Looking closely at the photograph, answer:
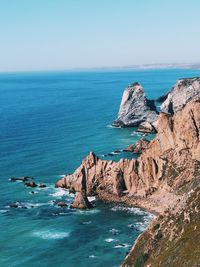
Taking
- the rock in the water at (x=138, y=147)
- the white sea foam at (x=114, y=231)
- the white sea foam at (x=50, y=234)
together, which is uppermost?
the rock in the water at (x=138, y=147)

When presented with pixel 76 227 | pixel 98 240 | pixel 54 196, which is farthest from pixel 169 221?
pixel 54 196

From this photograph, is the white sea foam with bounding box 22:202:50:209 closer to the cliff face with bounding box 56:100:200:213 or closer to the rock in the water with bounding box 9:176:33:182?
the cliff face with bounding box 56:100:200:213

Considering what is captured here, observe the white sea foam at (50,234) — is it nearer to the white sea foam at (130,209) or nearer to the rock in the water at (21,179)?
the white sea foam at (130,209)

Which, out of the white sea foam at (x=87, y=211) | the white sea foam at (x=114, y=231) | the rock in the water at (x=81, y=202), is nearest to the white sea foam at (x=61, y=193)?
the rock in the water at (x=81, y=202)

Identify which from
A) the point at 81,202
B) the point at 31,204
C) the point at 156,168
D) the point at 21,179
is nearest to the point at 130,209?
the point at 81,202

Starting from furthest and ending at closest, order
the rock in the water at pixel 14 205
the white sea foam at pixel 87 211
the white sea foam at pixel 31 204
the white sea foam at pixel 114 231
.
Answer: the white sea foam at pixel 31 204, the rock in the water at pixel 14 205, the white sea foam at pixel 87 211, the white sea foam at pixel 114 231

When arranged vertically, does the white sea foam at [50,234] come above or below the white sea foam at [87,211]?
below

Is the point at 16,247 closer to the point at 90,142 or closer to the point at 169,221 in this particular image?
the point at 169,221
